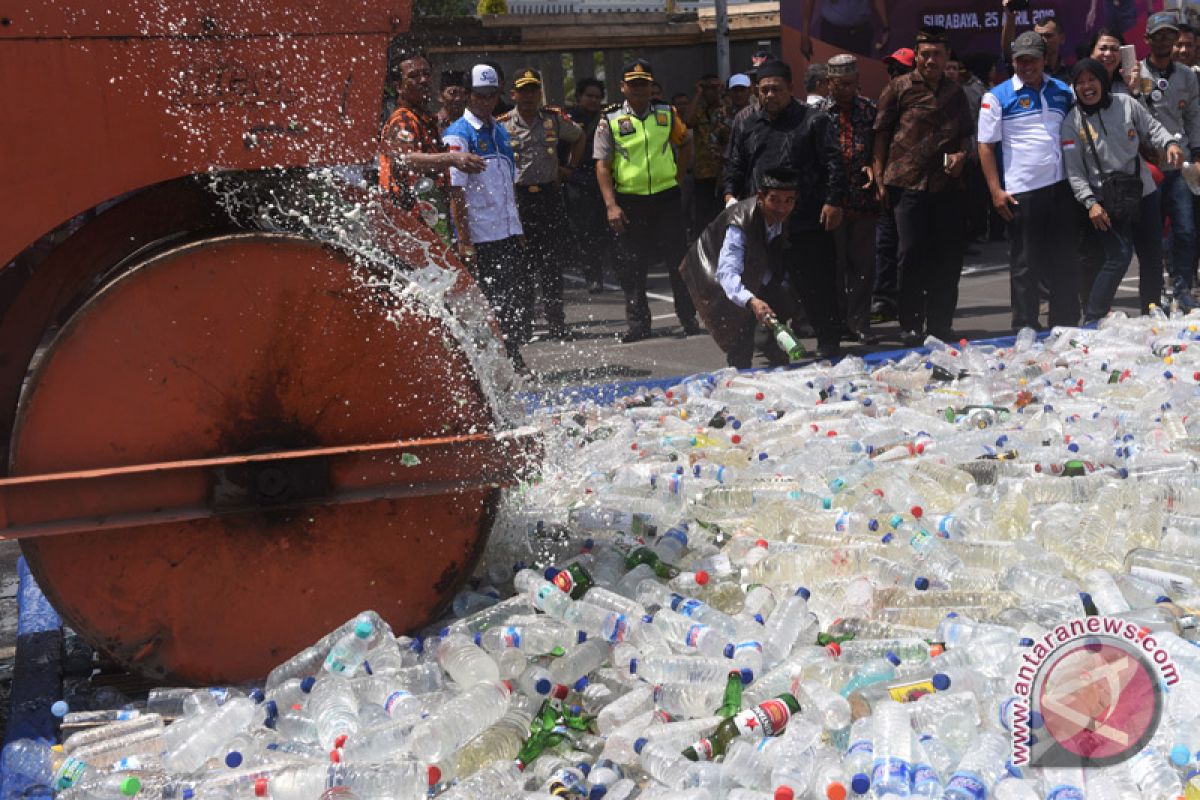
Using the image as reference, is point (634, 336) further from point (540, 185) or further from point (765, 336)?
point (765, 336)

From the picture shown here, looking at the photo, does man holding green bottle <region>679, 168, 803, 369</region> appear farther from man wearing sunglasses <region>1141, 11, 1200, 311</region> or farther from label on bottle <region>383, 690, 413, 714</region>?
label on bottle <region>383, 690, 413, 714</region>

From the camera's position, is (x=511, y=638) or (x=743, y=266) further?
(x=743, y=266)

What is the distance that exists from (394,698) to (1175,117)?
9.60 meters

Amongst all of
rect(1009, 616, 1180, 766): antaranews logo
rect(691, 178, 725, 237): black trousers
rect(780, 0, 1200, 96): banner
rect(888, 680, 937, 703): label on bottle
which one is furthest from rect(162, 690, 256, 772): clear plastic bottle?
rect(780, 0, 1200, 96): banner

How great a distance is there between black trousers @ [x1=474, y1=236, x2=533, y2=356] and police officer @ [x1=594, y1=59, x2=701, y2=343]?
45.3 inches

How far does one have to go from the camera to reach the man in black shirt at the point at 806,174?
33.2 ft

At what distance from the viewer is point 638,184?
1188 centimetres

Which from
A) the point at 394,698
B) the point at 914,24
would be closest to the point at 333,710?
the point at 394,698

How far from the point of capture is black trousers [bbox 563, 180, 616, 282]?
15211 millimetres

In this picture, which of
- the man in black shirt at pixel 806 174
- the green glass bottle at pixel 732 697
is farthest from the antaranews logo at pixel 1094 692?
the man in black shirt at pixel 806 174

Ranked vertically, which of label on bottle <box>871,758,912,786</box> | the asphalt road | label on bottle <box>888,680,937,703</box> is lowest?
the asphalt road

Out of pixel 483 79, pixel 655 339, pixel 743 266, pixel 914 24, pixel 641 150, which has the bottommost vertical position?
pixel 655 339

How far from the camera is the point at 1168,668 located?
3.56 metres

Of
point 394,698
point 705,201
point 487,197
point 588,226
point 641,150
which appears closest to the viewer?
point 394,698
